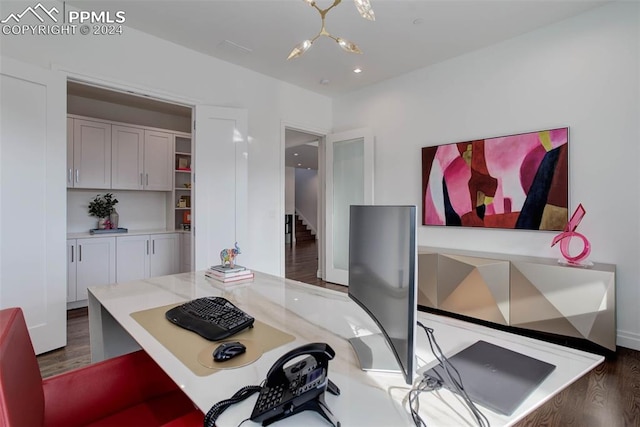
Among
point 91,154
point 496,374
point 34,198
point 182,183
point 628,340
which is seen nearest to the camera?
point 496,374

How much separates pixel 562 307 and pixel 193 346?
110 inches

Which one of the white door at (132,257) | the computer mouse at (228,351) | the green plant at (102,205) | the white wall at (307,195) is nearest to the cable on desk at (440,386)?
the computer mouse at (228,351)

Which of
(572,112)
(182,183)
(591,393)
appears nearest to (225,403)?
(591,393)

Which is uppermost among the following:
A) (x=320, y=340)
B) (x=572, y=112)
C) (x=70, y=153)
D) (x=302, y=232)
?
(x=572, y=112)

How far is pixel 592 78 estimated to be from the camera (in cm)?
273

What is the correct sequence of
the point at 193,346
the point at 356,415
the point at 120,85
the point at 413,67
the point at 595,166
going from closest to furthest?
the point at 356,415 < the point at 193,346 < the point at 595,166 < the point at 120,85 < the point at 413,67

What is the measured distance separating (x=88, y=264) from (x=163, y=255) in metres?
0.86

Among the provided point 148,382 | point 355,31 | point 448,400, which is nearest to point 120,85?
point 355,31

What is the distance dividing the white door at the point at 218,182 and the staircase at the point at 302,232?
7.29 m

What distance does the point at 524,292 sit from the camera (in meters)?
2.72

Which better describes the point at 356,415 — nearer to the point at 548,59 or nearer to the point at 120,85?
the point at 120,85

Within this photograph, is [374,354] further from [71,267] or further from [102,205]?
[102,205]

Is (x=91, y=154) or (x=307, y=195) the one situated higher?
(x=91, y=154)

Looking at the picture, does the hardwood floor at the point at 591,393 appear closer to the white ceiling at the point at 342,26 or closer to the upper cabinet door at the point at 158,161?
the upper cabinet door at the point at 158,161
